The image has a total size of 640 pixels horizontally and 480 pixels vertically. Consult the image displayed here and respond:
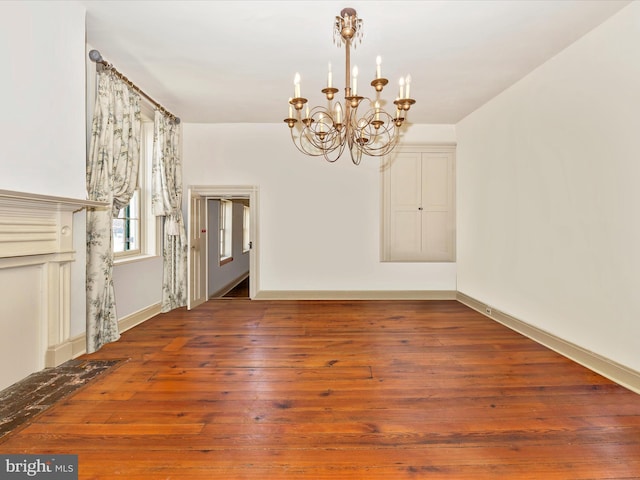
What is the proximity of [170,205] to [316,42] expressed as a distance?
3.05 m

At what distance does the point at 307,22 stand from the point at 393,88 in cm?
187

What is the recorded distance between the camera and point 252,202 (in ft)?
20.0

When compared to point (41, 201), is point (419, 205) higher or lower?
higher

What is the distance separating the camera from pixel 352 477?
177cm

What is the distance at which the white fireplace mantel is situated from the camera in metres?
2.53

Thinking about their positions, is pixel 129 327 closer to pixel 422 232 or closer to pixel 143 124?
pixel 143 124

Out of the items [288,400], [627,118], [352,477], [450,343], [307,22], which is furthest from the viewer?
[450,343]

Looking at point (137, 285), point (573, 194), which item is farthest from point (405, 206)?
point (137, 285)

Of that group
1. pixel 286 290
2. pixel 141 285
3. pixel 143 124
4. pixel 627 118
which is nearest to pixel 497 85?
pixel 627 118

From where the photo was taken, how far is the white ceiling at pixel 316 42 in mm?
2902

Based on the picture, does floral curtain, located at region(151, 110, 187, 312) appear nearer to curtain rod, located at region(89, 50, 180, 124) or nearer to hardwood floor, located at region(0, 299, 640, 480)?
curtain rod, located at region(89, 50, 180, 124)

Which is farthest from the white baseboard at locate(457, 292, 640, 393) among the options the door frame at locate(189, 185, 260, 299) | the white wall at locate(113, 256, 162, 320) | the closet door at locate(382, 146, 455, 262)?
the white wall at locate(113, 256, 162, 320)

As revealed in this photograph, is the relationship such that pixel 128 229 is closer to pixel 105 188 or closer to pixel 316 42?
pixel 105 188

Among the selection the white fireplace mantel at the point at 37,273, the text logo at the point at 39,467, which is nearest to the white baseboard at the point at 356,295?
the white fireplace mantel at the point at 37,273
